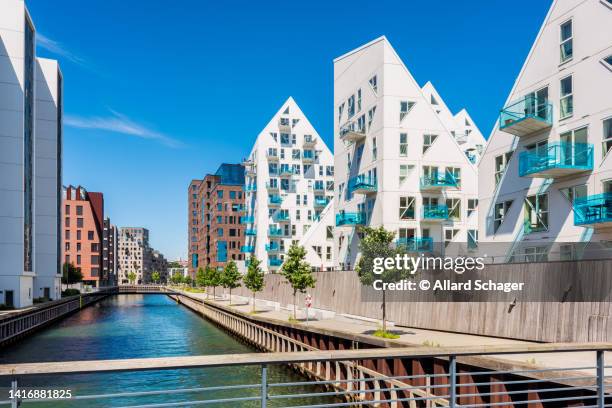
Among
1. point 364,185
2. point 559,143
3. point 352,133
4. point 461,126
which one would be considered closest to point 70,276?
point 461,126

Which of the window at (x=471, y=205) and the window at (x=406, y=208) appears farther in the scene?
the window at (x=471, y=205)

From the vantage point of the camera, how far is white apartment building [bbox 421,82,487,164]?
233 ft

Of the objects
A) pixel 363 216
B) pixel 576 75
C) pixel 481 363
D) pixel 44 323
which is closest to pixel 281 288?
pixel 363 216

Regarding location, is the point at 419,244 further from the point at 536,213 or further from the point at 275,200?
the point at 275,200

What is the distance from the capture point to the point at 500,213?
117 feet

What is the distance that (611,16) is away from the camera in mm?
27578

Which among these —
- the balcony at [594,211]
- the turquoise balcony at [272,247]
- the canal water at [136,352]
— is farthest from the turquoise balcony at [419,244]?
the turquoise balcony at [272,247]

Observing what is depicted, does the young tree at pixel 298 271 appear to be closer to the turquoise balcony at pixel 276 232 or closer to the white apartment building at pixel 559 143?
the white apartment building at pixel 559 143

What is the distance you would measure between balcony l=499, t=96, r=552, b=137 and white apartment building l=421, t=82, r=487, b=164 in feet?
115

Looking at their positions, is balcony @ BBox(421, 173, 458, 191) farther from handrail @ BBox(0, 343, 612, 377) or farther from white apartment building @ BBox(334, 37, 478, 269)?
handrail @ BBox(0, 343, 612, 377)

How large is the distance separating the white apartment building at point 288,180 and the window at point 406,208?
159 feet

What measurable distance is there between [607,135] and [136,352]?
39797 mm

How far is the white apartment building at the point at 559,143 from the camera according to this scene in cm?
2778

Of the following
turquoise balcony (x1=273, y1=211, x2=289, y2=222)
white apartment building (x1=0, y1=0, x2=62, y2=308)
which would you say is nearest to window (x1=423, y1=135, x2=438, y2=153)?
white apartment building (x1=0, y1=0, x2=62, y2=308)
